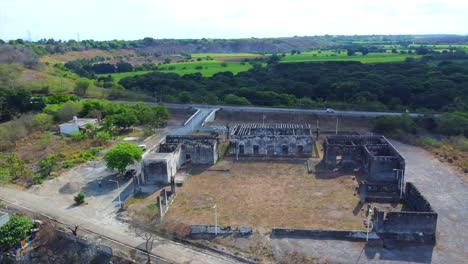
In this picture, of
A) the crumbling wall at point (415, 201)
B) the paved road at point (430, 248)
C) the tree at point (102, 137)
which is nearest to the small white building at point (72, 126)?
the tree at point (102, 137)

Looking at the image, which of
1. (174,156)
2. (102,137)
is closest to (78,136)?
(102,137)

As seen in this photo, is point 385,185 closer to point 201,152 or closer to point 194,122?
point 201,152

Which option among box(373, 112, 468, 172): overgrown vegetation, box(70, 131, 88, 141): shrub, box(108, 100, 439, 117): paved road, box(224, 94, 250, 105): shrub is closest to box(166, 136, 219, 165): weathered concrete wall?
box(70, 131, 88, 141): shrub

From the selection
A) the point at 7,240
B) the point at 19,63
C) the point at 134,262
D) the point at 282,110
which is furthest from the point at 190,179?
the point at 19,63

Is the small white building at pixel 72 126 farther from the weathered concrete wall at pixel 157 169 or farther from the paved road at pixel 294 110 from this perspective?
the weathered concrete wall at pixel 157 169

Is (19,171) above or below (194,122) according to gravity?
below

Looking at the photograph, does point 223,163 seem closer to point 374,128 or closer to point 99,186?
point 99,186
